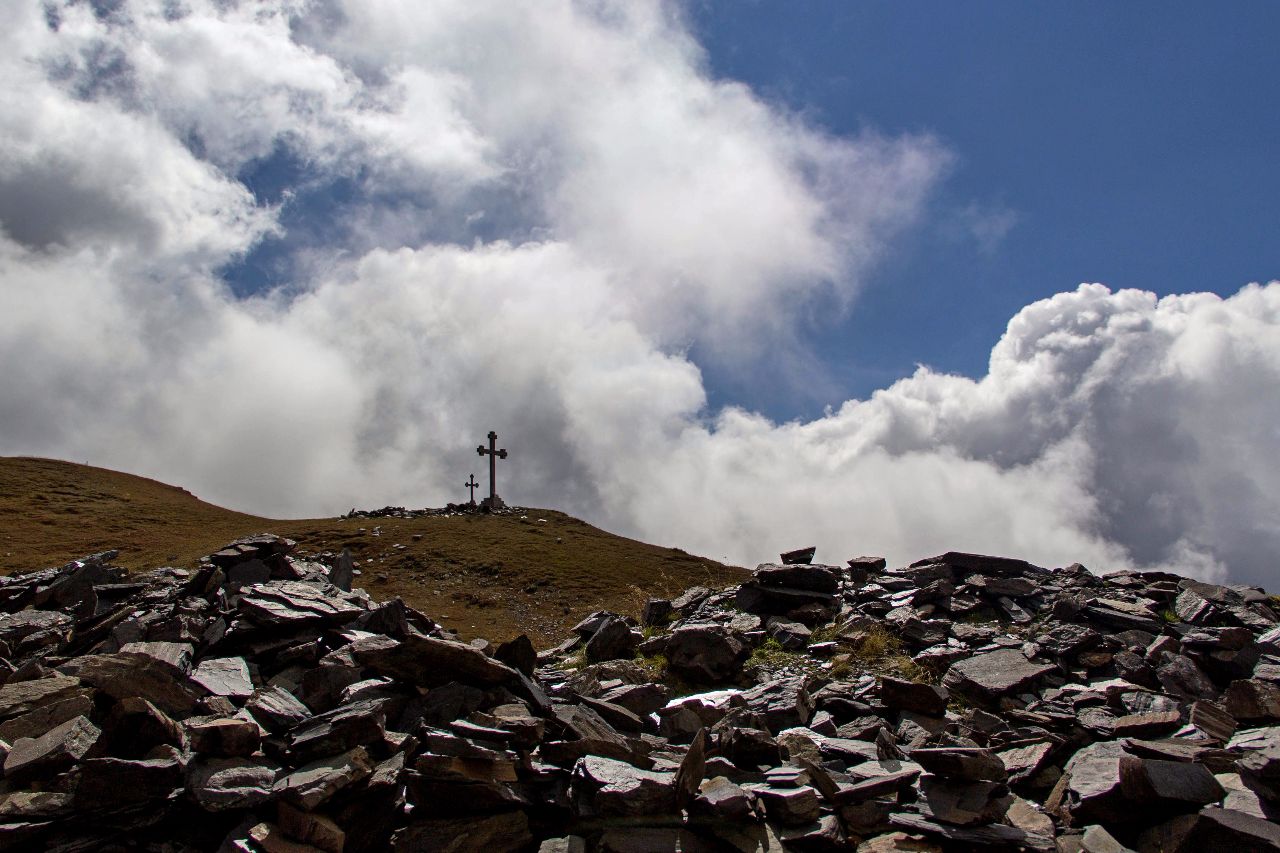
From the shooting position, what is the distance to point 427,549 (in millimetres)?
44094

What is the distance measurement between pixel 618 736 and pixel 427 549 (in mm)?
35329

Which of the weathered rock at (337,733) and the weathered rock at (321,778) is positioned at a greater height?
the weathered rock at (337,733)

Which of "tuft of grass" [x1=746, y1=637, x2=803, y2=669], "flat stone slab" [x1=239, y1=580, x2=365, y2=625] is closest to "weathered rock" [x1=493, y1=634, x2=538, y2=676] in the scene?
"flat stone slab" [x1=239, y1=580, x2=365, y2=625]

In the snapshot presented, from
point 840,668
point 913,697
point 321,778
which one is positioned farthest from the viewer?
point 840,668

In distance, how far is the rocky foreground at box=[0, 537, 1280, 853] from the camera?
8.57m

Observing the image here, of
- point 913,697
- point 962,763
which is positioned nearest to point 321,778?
point 962,763

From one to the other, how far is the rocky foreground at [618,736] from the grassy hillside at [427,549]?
15.0 m

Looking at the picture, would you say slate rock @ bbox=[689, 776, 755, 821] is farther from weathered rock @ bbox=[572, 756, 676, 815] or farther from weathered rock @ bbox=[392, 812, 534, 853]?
weathered rock @ bbox=[392, 812, 534, 853]

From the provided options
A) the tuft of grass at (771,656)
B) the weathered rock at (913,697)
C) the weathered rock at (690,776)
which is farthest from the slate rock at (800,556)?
the weathered rock at (690,776)

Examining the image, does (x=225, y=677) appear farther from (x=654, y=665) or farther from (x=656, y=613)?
(x=656, y=613)

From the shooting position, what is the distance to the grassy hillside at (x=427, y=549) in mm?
35719

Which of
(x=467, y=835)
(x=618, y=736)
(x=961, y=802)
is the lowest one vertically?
(x=467, y=835)

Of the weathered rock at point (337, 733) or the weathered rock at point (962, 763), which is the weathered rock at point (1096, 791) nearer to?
the weathered rock at point (962, 763)

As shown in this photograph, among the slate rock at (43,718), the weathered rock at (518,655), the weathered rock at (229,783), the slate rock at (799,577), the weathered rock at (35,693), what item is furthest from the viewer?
Answer: the slate rock at (799,577)
